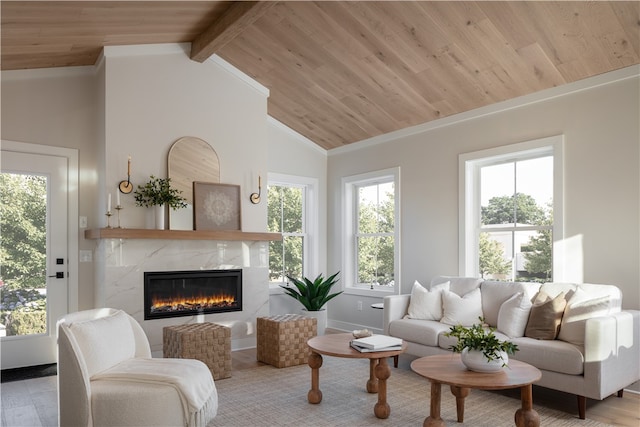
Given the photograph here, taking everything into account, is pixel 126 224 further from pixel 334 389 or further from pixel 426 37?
pixel 426 37

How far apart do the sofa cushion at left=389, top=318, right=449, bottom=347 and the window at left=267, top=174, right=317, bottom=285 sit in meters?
2.13

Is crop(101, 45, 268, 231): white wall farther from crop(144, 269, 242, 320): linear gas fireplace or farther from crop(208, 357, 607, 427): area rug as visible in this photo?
crop(208, 357, 607, 427): area rug

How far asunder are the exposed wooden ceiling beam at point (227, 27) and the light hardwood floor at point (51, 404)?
3.18 metres

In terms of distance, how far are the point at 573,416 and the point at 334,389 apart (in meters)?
→ 1.62

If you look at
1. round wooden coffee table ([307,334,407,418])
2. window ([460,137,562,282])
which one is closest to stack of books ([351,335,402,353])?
round wooden coffee table ([307,334,407,418])

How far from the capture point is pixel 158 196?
4.63 m

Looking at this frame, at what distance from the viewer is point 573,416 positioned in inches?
125

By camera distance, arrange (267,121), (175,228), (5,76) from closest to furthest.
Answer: (5,76)
(175,228)
(267,121)

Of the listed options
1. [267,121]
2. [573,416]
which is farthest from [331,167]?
[573,416]

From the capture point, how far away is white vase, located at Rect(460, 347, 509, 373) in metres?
2.79

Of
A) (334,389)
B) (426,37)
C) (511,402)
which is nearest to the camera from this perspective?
(511,402)

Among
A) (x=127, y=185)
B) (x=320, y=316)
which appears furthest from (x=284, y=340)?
(x=127, y=185)

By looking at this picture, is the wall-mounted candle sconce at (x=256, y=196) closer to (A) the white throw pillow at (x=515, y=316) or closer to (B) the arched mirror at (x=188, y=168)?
(B) the arched mirror at (x=188, y=168)

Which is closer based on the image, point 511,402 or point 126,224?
point 511,402
